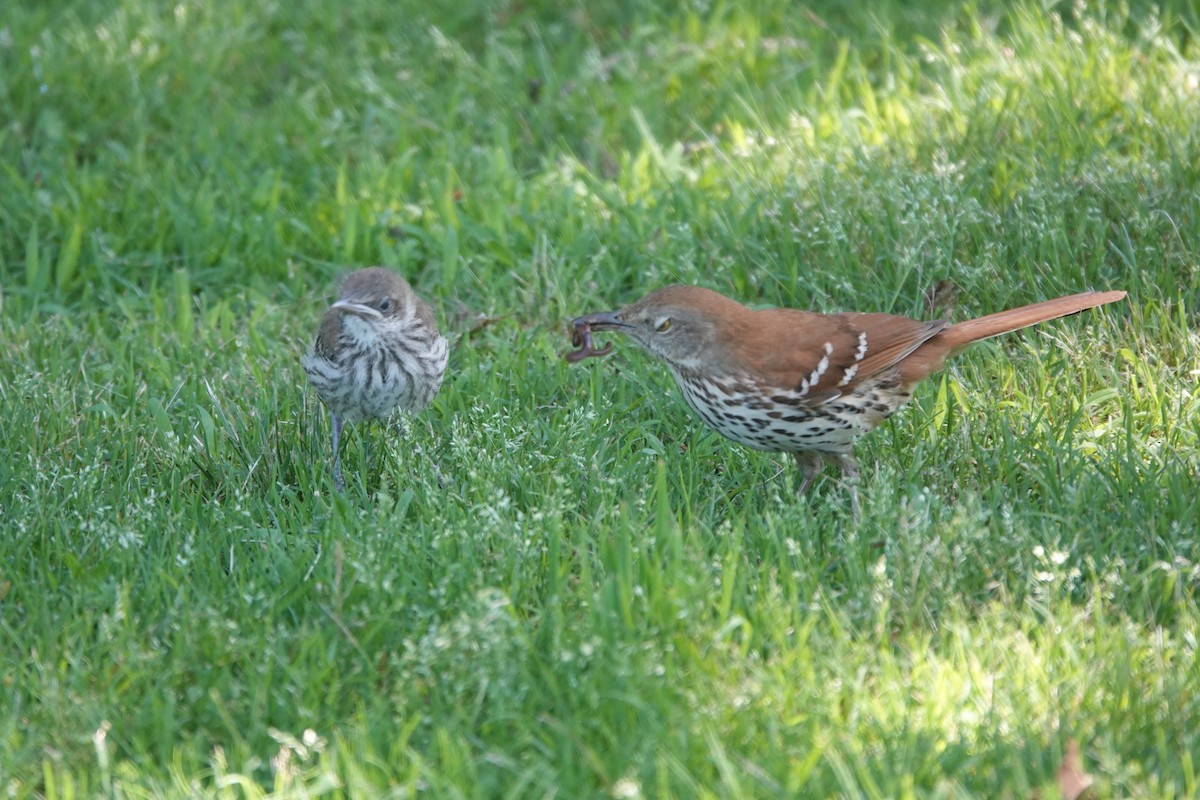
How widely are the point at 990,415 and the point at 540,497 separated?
1.64 metres

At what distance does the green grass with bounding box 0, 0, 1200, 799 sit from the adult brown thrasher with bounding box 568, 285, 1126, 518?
251 mm

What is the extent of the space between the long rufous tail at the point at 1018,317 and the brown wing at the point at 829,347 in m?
0.08

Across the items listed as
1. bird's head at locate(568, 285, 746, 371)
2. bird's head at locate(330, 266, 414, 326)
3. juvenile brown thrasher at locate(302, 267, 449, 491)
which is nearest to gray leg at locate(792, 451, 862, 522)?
bird's head at locate(568, 285, 746, 371)

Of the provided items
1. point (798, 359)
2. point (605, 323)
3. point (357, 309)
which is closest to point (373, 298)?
point (357, 309)

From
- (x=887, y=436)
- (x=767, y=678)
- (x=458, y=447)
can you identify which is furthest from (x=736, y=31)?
(x=767, y=678)

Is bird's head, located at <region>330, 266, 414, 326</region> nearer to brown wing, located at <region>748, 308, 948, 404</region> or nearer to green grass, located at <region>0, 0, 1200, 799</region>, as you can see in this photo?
green grass, located at <region>0, 0, 1200, 799</region>

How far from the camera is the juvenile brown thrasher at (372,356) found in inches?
195

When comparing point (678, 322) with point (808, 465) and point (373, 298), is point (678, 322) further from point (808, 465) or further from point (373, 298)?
point (373, 298)

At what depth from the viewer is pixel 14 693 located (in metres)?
3.60

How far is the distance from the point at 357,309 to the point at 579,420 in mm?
872

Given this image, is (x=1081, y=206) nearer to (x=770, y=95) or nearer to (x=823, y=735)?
(x=770, y=95)

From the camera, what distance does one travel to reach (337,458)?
16.2 feet

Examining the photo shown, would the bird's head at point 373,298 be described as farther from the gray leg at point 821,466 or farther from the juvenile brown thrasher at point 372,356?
the gray leg at point 821,466

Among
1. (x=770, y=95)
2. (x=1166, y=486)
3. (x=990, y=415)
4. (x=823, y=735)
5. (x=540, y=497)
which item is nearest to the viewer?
(x=823, y=735)
